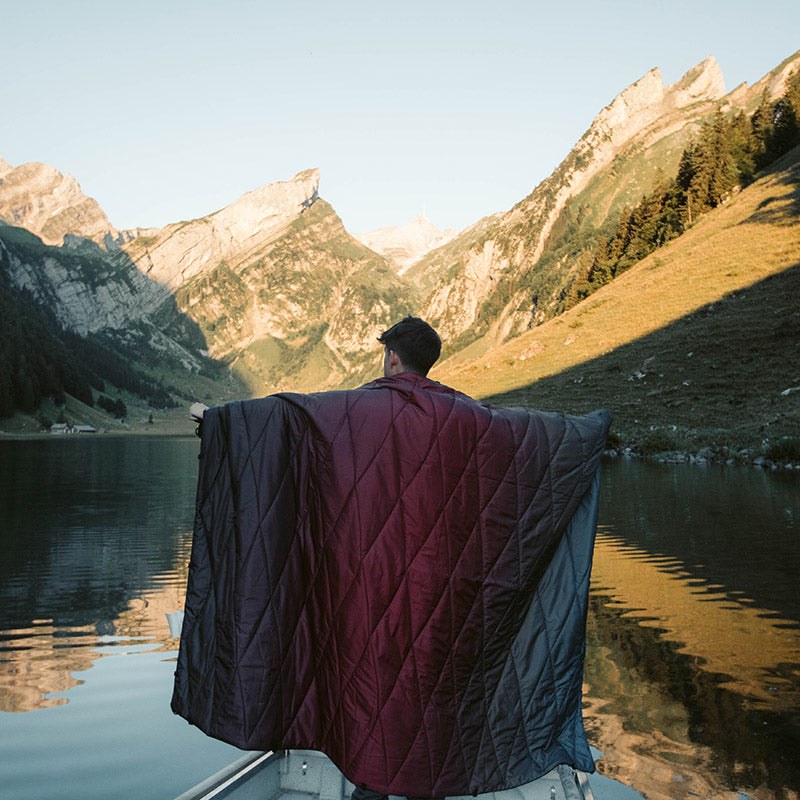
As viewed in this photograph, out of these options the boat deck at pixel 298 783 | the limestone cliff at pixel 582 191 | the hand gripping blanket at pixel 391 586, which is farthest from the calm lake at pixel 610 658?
the limestone cliff at pixel 582 191

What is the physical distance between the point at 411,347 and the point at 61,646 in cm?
680

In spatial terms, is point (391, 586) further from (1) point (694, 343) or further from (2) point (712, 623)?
(1) point (694, 343)

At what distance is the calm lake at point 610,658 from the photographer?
5020 mm

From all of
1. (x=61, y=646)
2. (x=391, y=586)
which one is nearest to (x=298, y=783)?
(x=391, y=586)

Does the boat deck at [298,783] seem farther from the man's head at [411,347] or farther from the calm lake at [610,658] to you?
the man's head at [411,347]

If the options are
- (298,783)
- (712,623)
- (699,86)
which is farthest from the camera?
(699,86)

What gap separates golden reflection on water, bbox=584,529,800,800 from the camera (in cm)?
470

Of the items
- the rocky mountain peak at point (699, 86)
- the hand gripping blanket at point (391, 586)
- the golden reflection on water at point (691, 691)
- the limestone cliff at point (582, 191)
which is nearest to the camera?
the hand gripping blanket at point (391, 586)

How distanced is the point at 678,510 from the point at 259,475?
615 inches

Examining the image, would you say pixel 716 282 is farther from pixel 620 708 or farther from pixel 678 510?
pixel 620 708

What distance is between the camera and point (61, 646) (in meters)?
8.30

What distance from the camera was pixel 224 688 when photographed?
11.2 feet

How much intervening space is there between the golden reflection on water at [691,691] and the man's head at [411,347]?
3.01 m

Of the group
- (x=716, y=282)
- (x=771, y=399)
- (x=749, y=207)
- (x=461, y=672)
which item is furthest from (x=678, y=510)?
(x=749, y=207)
